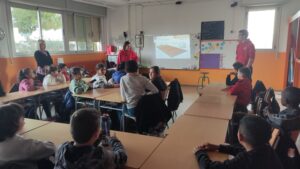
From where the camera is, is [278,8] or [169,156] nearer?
[169,156]

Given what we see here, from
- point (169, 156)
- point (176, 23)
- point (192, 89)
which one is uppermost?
point (176, 23)

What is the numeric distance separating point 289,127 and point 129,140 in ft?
4.55

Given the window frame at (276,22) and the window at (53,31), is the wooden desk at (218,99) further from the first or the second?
the window at (53,31)

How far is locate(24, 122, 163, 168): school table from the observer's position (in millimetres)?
1472

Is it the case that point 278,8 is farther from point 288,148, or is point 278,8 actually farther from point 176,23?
point 288,148

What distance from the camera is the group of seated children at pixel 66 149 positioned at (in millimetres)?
1192

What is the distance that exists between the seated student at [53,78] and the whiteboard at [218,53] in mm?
4626

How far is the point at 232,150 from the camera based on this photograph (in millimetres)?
1486

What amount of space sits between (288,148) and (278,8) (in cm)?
618

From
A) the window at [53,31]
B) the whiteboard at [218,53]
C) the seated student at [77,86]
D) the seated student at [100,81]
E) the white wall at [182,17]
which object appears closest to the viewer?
the seated student at [77,86]

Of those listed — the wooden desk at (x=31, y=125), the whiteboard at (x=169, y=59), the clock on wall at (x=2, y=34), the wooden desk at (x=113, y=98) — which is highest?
the clock on wall at (x=2, y=34)

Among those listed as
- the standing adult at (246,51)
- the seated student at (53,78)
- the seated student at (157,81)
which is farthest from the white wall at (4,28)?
the standing adult at (246,51)

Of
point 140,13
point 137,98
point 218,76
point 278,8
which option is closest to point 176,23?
point 140,13

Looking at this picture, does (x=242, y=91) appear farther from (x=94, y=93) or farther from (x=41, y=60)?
(x=41, y=60)
